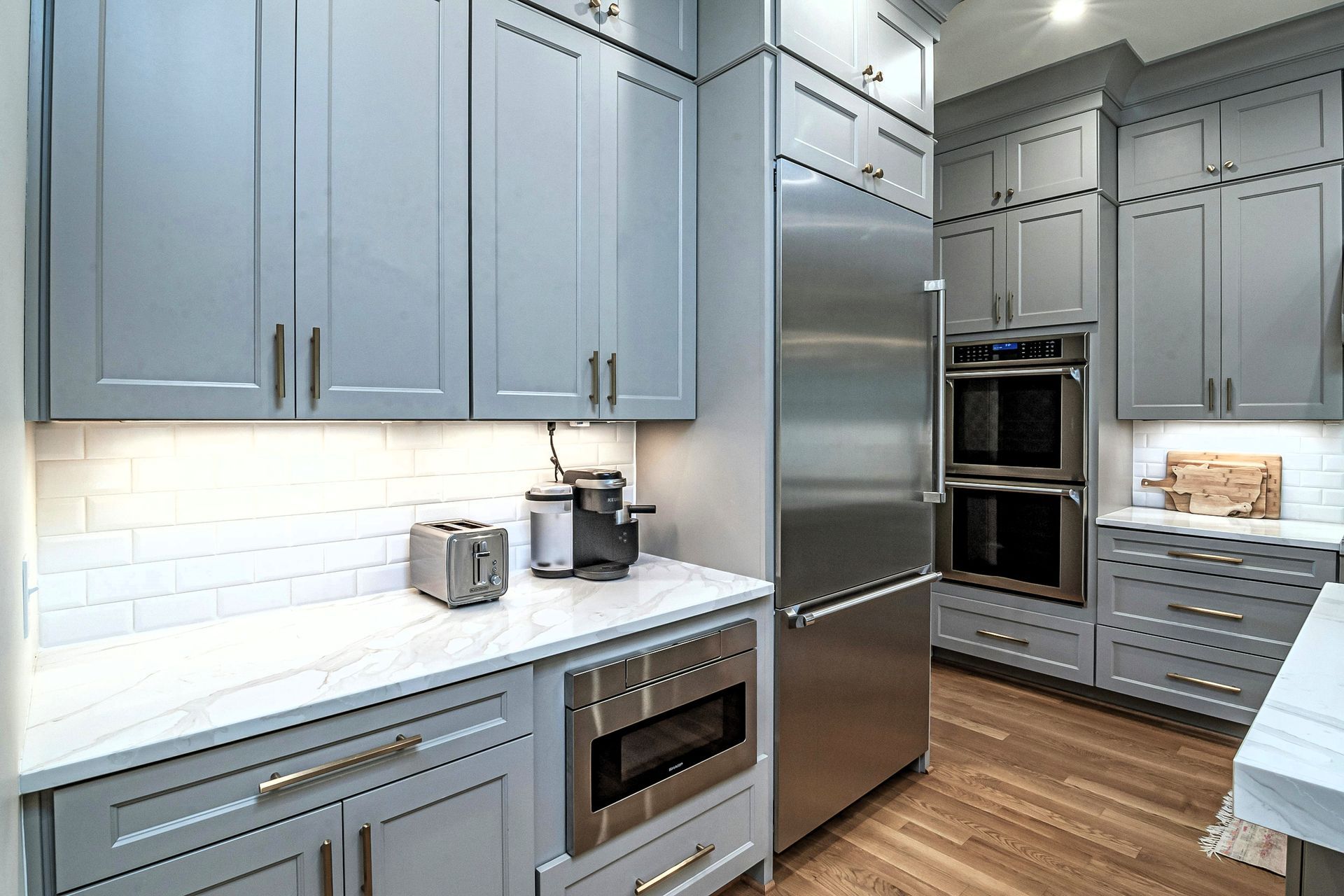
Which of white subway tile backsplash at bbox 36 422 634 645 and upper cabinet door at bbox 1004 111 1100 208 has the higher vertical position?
upper cabinet door at bbox 1004 111 1100 208

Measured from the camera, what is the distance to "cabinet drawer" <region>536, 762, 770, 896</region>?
1.57 meters

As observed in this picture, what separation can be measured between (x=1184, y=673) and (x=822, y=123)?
286 centimetres

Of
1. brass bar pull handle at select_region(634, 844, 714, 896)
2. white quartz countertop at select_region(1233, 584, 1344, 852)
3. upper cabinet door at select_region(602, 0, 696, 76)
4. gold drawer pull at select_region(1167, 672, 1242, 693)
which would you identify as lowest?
brass bar pull handle at select_region(634, 844, 714, 896)

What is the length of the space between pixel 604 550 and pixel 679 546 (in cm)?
33

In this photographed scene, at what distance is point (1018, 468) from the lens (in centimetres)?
352

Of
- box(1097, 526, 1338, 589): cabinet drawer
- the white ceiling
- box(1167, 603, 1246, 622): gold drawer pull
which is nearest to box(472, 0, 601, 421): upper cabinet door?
the white ceiling

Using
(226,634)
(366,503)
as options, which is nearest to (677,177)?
(366,503)

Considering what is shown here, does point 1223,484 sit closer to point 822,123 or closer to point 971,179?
point 971,179

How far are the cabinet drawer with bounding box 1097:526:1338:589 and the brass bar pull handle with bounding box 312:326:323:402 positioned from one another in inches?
133

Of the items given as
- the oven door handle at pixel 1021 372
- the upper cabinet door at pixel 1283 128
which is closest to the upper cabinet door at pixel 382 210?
the oven door handle at pixel 1021 372

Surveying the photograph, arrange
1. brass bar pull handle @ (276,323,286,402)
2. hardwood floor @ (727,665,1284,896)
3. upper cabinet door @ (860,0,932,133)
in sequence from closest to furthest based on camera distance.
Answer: brass bar pull handle @ (276,323,286,402), hardwood floor @ (727,665,1284,896), upper cabinet door @ (860,0,932,133)

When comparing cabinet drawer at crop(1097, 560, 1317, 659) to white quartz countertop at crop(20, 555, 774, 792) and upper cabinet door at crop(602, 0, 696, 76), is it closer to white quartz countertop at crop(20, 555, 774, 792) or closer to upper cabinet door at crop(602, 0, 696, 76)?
white quartz countertop at crop(20, 555, 774, 792)

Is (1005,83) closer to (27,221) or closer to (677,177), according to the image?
(677,177)

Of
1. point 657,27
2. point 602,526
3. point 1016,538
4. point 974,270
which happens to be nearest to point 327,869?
point 602,526
